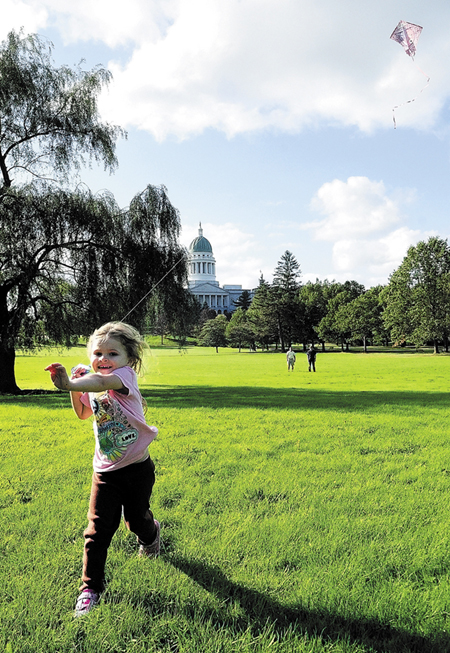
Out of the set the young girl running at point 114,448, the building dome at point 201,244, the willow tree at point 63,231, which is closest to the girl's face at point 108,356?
the young girl running at point 114,448

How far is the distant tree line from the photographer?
57219mm

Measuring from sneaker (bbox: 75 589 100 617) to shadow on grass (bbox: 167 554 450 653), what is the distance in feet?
2.24

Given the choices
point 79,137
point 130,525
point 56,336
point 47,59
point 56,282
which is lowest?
point 130,525

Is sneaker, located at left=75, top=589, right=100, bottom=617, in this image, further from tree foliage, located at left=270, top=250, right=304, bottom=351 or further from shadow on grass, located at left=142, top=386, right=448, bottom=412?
tree foliage, located at left=270, top=250, right=304, bottom=351

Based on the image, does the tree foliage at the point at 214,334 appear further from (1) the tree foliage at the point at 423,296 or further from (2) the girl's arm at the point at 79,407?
(2) the girl's arm at the point at 79,407

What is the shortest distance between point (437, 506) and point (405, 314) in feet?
191

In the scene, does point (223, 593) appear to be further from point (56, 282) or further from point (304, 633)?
point (56, 282)

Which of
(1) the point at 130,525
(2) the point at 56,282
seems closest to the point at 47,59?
(2) the point at 56,282

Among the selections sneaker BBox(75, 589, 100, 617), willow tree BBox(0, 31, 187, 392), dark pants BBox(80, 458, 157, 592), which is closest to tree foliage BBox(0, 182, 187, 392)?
willow tree BBox(0, 31, 187, 392)

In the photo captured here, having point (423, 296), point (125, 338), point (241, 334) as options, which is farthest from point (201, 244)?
point (125, 338)

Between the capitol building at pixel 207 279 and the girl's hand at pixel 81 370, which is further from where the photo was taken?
the capitol building at pixel 207 279

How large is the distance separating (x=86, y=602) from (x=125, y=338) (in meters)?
1.67

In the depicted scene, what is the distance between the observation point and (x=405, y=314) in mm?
58656

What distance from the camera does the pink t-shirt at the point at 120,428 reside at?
3.12 metres
